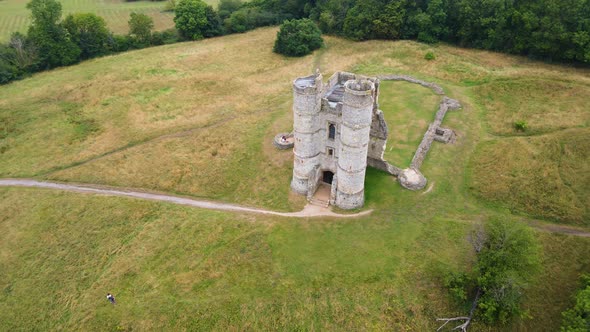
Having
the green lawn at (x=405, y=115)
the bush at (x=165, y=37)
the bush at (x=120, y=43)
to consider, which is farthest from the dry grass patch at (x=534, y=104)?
the bush at (x=120, y=43)

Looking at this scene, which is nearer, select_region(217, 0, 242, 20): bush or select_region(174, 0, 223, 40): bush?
select_region(174, 0, 223, 40): bush

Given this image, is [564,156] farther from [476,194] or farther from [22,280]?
[22,280]

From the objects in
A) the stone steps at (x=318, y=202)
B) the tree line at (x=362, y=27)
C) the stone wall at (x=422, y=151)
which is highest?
the tree line at (x=362, y=27)

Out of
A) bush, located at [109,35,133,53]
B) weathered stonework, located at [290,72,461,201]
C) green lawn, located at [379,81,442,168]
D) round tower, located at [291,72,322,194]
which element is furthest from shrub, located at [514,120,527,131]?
bush, located at [109,35,133,53]

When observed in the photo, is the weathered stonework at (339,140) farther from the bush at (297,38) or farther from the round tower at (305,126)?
the bush at (297,38)

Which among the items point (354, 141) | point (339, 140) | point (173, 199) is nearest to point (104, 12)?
point (173, 199)

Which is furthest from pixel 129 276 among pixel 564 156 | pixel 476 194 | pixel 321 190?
pixel 564 156

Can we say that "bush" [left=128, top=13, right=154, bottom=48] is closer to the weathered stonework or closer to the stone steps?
the weathered stonework
